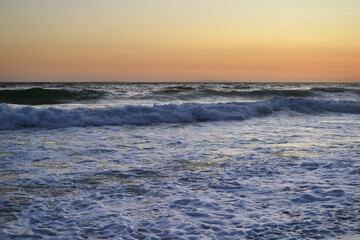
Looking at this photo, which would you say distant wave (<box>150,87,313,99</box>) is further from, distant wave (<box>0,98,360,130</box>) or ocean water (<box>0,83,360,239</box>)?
ocean water (<box>0,83,360,239</box>)

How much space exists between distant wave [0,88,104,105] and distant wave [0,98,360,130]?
840 centimetres

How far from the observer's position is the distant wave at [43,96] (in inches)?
778

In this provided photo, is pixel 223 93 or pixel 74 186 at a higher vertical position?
pixel 223 93

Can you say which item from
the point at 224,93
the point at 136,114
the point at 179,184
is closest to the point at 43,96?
the point at 136,114

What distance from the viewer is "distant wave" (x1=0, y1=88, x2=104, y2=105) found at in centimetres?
1977

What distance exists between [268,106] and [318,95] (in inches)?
495

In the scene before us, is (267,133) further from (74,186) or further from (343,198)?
(74,186)

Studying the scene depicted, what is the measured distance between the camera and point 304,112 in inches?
660

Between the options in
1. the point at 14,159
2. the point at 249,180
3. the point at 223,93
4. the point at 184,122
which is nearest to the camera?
the point at 249,180

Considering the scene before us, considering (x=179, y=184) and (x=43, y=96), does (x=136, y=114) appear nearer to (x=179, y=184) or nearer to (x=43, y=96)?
(x=179, y=184)

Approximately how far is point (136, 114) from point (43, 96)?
11351mm

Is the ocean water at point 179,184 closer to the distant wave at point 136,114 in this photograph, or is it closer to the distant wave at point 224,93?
the distant wave at point 136,114

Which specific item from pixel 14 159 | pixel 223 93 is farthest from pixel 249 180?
pixel 223 93

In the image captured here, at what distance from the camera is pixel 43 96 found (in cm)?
2127
